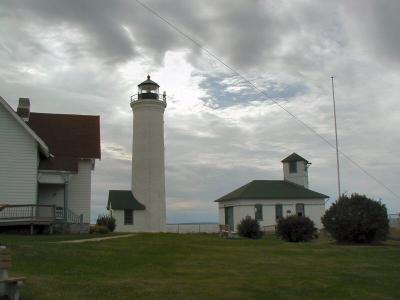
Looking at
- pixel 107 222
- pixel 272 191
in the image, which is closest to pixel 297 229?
pixel 107 222

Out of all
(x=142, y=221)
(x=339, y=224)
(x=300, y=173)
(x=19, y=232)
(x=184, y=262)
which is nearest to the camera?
(x=184, y=262)

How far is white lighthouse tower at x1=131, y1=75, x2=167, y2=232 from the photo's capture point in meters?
41.6

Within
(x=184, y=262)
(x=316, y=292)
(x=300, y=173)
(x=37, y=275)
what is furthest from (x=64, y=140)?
(x=300, y=173)

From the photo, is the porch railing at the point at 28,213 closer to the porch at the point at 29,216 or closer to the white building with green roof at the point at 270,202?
the porch at the point at 29,216

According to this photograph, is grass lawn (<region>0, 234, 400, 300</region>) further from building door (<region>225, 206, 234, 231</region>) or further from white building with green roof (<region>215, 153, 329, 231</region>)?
building door (<region>225, 206, 234, 231</region>)

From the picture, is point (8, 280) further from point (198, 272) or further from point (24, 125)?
point (24, 125)

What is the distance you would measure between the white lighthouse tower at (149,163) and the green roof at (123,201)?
1.34 feet

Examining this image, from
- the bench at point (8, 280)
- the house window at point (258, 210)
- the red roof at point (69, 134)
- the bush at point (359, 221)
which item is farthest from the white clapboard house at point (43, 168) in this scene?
the house window at point (258, 210)

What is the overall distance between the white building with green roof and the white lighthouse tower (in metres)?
9.91

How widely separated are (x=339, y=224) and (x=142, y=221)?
1968 centimetres

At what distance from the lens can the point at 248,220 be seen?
111ft

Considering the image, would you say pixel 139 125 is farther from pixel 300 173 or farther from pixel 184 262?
pixel 184 262

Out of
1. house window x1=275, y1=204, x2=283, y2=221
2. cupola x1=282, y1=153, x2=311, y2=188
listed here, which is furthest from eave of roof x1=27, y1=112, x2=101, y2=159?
cupola x1=282, y1=153, x2=311, y2=188

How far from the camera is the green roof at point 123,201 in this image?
136 feet
